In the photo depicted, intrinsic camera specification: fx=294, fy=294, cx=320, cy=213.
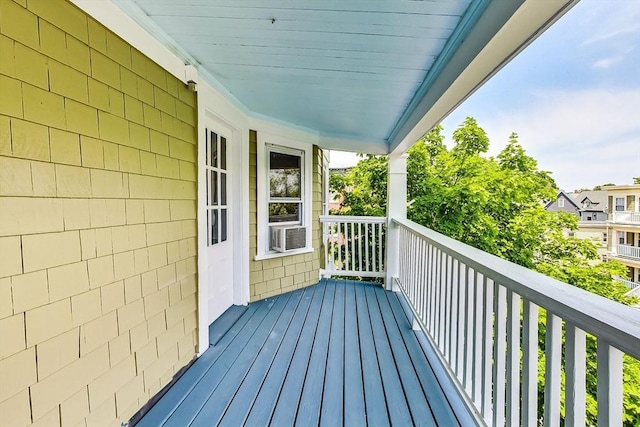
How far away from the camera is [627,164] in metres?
6.33

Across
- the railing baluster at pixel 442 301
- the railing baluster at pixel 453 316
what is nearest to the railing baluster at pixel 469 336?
the railing baluster at pixel 453 316

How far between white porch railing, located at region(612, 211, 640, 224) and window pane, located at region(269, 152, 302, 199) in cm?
386

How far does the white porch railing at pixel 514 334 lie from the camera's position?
0.78 metres

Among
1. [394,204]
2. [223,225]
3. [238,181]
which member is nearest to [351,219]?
[394,204]

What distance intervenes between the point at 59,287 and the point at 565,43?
34.3 feet

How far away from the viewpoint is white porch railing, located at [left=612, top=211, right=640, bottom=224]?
3.17 metres

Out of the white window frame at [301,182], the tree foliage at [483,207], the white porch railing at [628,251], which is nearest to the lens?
the white window frame at [301,182]

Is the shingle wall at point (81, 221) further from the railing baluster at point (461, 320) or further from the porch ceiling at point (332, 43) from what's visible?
the railing baluster at point (461, 320)

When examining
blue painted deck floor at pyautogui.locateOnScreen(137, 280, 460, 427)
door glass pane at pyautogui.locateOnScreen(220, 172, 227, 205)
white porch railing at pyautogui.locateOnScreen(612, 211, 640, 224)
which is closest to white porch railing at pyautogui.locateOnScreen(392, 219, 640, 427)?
blue painted deck floor at pyautogui.locateOnScreen(137, 280, 460, 427)

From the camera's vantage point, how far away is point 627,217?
349 cm

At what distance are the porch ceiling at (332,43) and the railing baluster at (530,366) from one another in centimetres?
116

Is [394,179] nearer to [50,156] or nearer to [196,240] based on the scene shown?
[196,240]

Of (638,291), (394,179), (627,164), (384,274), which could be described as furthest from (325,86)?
(627,164)

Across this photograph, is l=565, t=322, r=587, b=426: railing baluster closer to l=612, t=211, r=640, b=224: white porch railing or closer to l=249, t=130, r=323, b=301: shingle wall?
l=249, t=130, r=323, b=301: shingle wall
